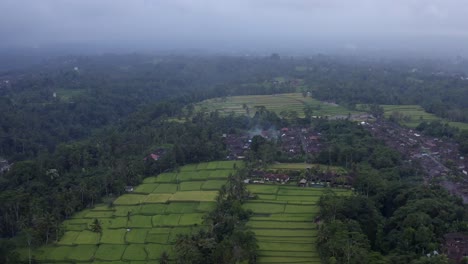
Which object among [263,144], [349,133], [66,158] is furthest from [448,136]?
[66,158]

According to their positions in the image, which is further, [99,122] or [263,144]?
[99,122]

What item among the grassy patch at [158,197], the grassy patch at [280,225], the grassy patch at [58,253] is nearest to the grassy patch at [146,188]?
the grassy patch at [158,197]

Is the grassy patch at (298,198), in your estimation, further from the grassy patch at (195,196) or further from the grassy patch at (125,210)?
the grassy patch at (125,210)

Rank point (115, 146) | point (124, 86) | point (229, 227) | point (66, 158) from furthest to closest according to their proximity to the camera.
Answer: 1. point (124, 86)
2. point (115, 146)
3. point (66, 158)
4. point (229, 227)

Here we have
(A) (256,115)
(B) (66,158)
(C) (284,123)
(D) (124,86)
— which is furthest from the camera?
(D) (124,86)

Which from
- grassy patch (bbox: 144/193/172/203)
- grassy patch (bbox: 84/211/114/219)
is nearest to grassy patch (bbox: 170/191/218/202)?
grassy patch (bbox: 144/193/172/203)

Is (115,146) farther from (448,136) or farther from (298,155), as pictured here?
(448,136)
